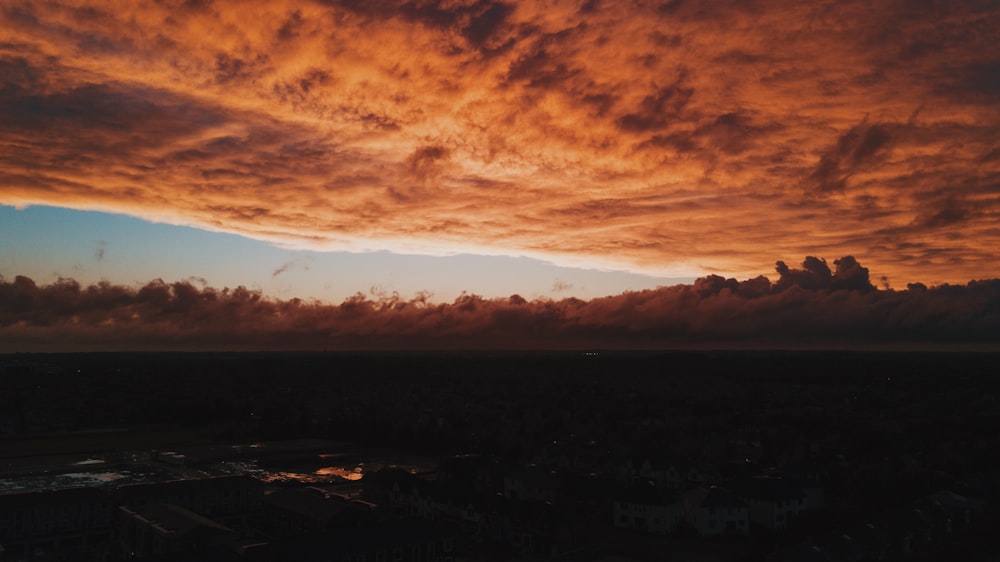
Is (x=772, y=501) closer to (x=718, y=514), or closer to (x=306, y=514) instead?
(x=718, y=514)

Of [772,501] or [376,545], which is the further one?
[772,501]

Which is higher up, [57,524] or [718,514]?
[718,514]

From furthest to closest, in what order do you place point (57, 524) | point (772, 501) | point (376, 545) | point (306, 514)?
point (772, 501), point (57, 524), point (306, 514), point (376, 545)

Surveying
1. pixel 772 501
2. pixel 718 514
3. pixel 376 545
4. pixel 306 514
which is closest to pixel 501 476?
pixel 718 514

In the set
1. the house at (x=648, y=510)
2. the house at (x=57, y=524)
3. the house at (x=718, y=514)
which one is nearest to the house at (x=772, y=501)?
the house at (x=718, y=514)

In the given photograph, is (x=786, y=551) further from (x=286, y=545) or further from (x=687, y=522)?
(x=286, y=545)

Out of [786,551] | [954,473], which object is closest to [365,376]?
[954,473]

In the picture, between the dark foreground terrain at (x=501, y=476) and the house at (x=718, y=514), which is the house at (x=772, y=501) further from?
the house at (x=718, y=514)
